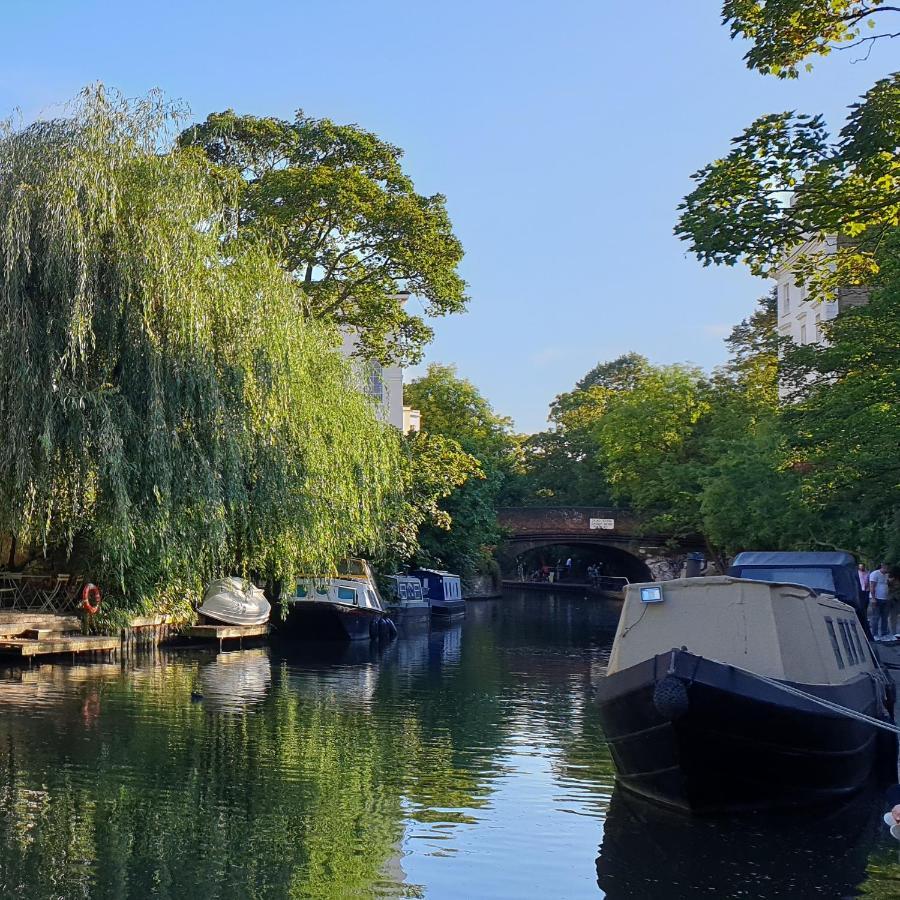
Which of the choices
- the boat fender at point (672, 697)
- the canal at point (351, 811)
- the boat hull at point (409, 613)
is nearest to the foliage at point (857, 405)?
the canal at point (351, 811)

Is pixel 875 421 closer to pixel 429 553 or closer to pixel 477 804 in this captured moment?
pixel 477 804

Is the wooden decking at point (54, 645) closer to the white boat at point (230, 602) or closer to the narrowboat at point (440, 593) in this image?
the white boat at point (230, 602)

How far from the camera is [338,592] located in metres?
33.4

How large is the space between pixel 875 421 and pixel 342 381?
495 inches

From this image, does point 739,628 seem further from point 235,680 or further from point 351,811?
point 235,680

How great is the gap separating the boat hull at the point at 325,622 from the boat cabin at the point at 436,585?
1215 centimetres

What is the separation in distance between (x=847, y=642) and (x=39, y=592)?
16839mm

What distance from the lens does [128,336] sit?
2147 centimetres

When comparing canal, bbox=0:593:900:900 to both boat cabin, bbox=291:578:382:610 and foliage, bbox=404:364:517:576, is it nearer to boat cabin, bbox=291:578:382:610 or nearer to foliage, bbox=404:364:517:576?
boat cabin, bbox=291:578:382:610

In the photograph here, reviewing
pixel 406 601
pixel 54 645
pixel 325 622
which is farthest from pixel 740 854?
pixel 406 601

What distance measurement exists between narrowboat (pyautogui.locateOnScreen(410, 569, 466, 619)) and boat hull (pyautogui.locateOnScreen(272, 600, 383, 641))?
11.8 meters

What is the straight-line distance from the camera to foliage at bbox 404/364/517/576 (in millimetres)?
51656

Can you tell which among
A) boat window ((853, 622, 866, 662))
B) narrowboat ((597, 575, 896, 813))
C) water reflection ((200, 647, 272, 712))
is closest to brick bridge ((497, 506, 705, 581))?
water reflection ((200, 647, 272, 712))

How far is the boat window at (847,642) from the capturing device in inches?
563
